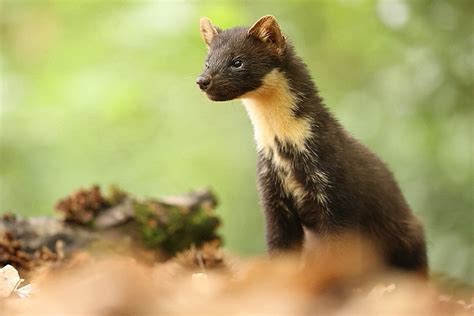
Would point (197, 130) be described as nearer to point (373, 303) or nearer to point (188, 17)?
point (188, 17)

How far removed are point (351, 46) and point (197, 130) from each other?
1959 millimetres

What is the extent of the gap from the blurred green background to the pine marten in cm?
198

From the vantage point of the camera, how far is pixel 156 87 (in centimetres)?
660

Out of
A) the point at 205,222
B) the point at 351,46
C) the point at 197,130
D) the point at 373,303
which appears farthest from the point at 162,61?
the point at 373,303

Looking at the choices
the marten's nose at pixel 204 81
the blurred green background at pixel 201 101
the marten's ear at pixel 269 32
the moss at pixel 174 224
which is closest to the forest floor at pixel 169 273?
the moss at pixel 174 224

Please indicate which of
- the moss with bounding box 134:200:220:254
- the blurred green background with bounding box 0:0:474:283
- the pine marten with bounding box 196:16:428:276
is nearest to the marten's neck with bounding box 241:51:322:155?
the pine marten with bounding box 196:16:428:276

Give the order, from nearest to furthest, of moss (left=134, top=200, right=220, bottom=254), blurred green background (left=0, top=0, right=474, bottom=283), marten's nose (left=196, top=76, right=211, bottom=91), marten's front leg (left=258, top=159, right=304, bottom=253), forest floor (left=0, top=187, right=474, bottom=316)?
forest floor (left=0, top=187, right=474, bottom=316)
marten's nose (left=196, top=76, right=211, bottom=91)
marten's front leg (left=258, top=159, right=304, bottom=253)
moss (left=134, top=200, right=220, bottom=254)
blurred green background (left=0, top=0, right=474, bottom=283)

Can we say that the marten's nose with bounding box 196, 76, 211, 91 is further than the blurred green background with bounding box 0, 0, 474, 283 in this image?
No

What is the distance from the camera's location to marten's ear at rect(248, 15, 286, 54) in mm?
2877

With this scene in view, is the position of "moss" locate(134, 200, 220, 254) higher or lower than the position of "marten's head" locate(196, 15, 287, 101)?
lower

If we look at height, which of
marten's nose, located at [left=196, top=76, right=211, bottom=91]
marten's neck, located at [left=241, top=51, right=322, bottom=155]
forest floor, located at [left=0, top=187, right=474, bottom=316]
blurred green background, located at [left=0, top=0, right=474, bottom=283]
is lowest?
forest floor, located at [left=0, top=187, right=474, bottom=316]

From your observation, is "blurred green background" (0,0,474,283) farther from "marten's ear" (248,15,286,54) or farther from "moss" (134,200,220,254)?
"marten's ear" (248,15,286,54)

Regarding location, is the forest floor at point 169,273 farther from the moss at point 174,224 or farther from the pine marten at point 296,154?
the pine marten at point 296,154

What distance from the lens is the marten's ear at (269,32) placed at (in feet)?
9.44
